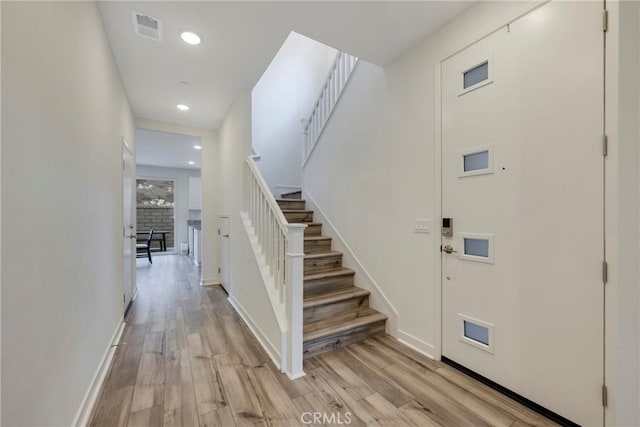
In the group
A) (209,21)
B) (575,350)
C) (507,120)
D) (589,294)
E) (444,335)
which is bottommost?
(444,335)

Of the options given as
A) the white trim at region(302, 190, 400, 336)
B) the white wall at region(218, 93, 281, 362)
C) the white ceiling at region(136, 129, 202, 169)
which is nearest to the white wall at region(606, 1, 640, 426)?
the white trim at region(302, 190, 400, 336)

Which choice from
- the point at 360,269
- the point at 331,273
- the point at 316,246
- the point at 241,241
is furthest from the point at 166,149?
the point at 360,269

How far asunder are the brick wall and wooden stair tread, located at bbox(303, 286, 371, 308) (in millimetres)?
8549

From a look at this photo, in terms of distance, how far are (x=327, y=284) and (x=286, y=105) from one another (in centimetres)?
333

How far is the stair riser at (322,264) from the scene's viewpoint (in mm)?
2941

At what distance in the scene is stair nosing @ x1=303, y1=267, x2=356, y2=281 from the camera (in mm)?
2727

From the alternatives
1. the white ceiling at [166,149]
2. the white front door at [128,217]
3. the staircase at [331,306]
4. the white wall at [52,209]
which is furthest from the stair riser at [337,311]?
the white ceiling at [166,149]

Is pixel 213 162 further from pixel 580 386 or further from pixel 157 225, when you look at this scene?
pixel 157 225

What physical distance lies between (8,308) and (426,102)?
2.59m

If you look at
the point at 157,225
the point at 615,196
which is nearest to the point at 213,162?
the point at 615,196

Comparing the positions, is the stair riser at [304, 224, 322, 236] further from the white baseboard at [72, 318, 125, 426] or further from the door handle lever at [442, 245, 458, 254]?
the white baseboard at [72, 318, 125, 426]

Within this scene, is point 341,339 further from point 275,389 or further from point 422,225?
point 422,225

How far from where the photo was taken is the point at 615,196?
1285 mm

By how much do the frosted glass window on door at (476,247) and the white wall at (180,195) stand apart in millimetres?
8289
